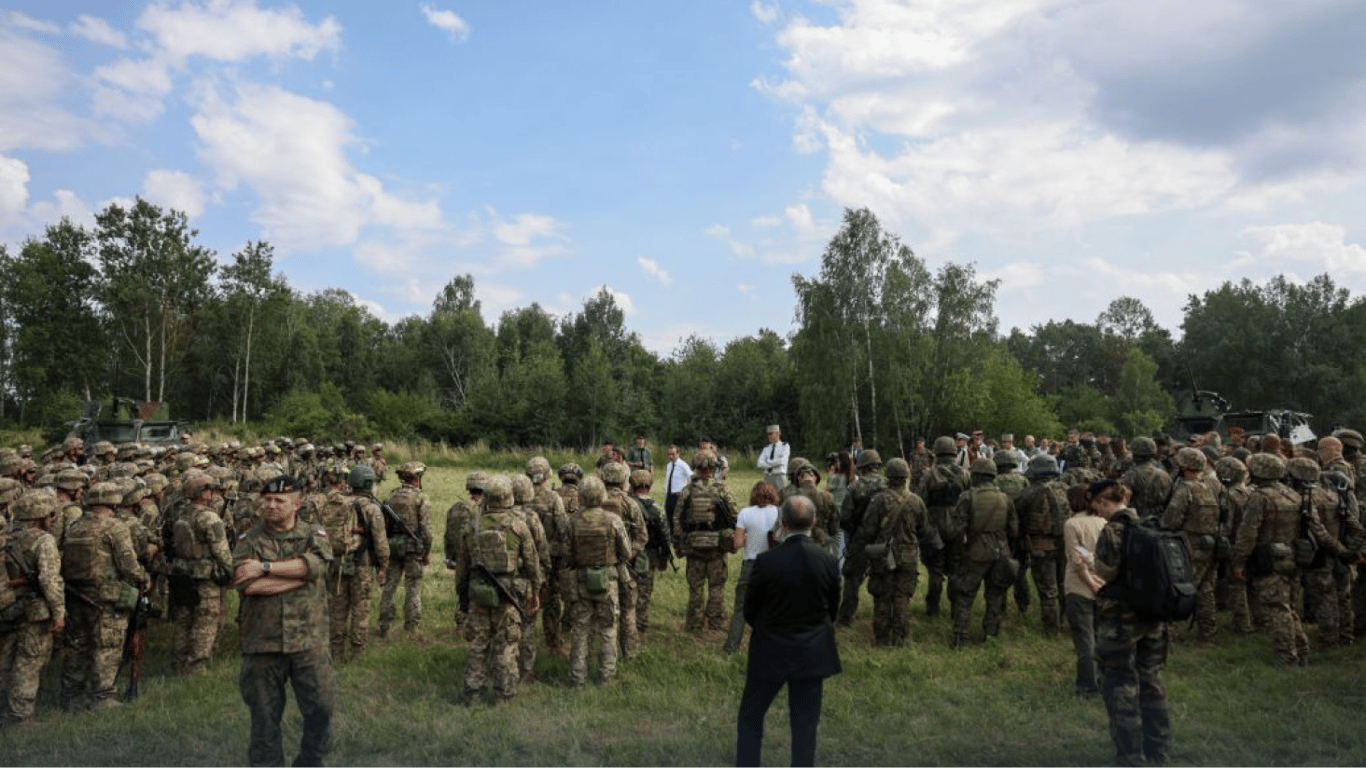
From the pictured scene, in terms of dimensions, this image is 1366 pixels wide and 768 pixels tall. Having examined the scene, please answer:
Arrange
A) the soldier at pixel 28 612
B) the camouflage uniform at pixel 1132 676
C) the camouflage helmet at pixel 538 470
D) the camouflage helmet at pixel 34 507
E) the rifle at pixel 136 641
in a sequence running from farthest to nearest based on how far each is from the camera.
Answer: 1. the camouflage helmet at pixel 538 470
2. the rifle at pixel 136 641
3. the camouflage helmet at pixel 34 507
4. the soldier at pixel 28 612
5. the camouflage uniform at pixel 1132 676

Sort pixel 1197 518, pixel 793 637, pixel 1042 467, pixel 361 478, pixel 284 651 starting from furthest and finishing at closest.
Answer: pixel 1042 467
pixel 361 478
pixel 1197 518
pixel 284 651
pixel 793 637

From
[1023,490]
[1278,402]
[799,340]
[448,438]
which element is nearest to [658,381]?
[448,438]

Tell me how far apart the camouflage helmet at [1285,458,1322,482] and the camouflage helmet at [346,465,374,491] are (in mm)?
10429

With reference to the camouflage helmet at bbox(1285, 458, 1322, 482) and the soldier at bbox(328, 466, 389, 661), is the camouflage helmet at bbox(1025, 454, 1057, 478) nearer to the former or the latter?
the camouflage helmet at bbox(1285, 458, 1322, 482)

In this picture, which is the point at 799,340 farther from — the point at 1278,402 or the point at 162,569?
the point at 1278,402

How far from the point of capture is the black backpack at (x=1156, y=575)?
5.80m

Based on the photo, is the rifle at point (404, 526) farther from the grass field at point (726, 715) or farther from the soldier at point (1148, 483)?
the soldier at point (1148, 483)

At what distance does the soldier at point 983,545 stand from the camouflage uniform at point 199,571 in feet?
26.3

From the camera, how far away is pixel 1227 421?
71.1 ft

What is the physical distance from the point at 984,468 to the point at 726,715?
14.0 feet

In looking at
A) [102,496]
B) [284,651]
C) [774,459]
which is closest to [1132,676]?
[284,651]

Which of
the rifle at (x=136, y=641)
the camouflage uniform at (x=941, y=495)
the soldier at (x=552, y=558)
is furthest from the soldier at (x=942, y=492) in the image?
the rifle at (x=136, y=641)

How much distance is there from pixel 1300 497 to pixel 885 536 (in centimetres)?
437

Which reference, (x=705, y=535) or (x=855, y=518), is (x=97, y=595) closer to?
(x=705, y=535)
